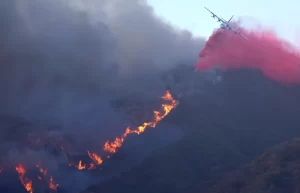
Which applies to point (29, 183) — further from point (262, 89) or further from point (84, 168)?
point (262, 89)

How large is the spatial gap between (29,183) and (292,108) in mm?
83263

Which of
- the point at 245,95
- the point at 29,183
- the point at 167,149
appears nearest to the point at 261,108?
the point at 245,95

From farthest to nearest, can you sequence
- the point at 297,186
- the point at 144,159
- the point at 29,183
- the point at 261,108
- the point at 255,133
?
the point at 261,108 < the point at 255,133 < the point at 144,159 < the point at 29,183 < the point at 297,186

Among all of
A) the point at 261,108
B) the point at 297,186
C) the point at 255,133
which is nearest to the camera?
the point at 297,186

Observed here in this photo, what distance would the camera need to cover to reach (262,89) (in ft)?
601

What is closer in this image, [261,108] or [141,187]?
[141,187]

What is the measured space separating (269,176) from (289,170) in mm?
5862

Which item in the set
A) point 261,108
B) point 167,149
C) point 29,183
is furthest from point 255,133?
point 29,183

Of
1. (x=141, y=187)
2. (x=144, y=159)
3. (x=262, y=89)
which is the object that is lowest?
(x=141, y=187)

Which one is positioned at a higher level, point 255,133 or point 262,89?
point 262,89

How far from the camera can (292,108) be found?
17638 cm

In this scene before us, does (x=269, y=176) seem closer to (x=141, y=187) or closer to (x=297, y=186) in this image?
(x=297, y=186)

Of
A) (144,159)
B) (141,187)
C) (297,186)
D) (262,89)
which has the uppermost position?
(262,89)

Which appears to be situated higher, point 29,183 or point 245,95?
point 245,95
